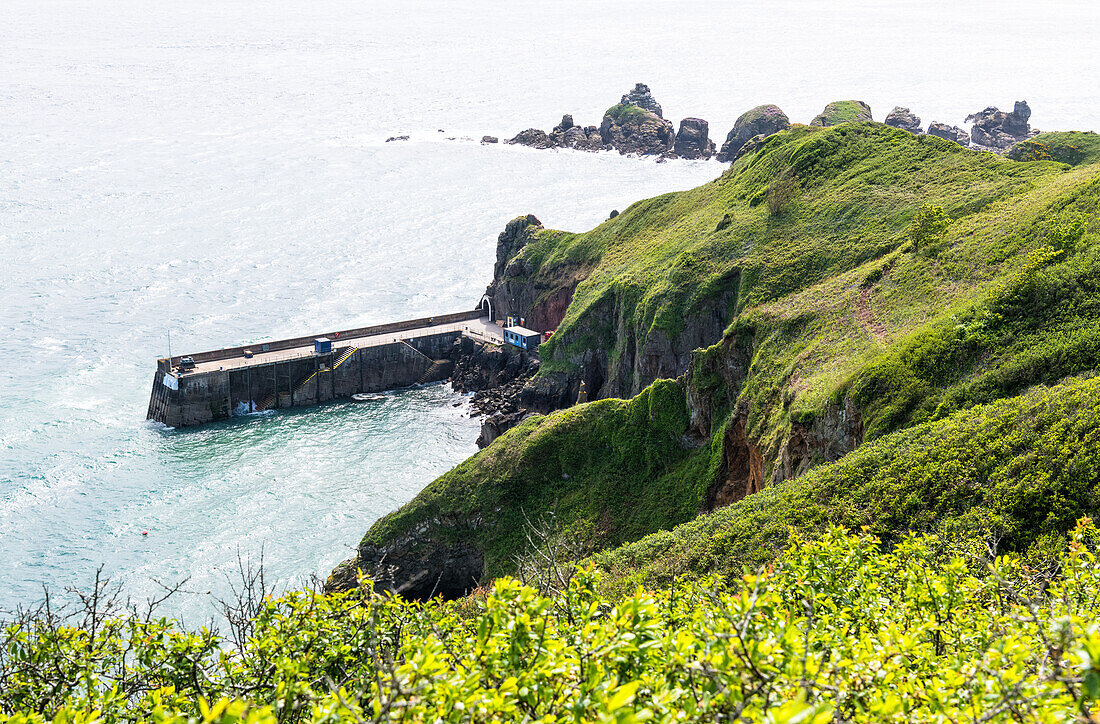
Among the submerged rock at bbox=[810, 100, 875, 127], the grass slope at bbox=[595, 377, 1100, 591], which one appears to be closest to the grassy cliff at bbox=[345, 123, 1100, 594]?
the grass slope at bbox=[595, 377, 1100, 591]

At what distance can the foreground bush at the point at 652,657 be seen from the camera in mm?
11477

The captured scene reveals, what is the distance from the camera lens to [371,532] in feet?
174

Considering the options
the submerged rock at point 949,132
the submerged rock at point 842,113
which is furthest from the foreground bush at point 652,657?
the submerged rock at point 949,132

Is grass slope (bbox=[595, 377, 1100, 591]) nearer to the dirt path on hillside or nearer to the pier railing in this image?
the dirt path on hillside

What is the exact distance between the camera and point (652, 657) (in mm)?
13203

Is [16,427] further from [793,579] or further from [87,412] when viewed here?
[793,579]

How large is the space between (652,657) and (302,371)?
85.2 meters

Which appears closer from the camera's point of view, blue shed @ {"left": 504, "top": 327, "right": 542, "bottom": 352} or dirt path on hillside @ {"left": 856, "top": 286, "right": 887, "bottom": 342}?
dirt path on hillside @ {"left": 856, "top": 286, "right": 887, "bottom": 342}

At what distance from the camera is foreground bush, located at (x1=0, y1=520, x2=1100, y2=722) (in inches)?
452

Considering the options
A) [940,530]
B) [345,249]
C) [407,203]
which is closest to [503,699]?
[940,530]

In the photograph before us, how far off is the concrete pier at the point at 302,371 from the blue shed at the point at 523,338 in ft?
10.5

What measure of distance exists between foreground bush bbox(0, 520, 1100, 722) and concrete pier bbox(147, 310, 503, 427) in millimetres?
73941

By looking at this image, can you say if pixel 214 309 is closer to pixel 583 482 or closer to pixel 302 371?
pixel 302 371

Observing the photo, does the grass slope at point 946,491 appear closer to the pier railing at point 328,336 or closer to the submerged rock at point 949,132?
the pier railing at point 328,336
